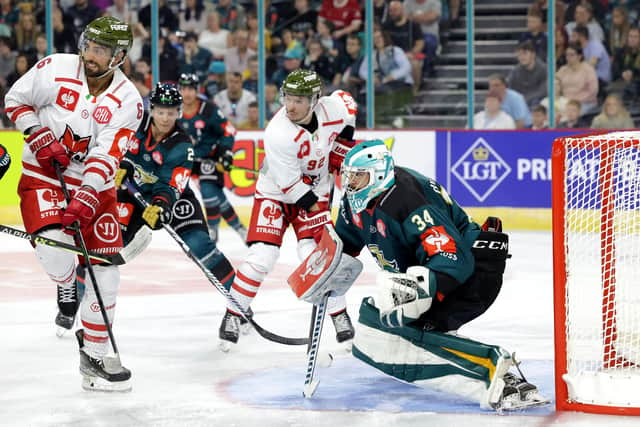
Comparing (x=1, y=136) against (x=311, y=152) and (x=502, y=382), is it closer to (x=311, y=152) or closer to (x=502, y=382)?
(x=311, y=152)

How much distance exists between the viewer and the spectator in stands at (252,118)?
9.48 meters

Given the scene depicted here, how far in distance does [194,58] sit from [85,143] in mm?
5855

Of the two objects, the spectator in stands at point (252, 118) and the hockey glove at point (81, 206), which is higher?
the spectator in stands at point (252, 118)

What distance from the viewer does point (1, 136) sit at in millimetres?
9234

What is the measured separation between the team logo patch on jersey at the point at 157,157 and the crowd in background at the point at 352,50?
416 cm

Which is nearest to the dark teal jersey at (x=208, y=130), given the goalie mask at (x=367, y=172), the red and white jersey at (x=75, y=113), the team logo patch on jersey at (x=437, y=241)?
the red and white jersey at (x=75, y=113)

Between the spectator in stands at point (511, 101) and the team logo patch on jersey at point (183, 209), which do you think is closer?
the team logo patch on jersey at point (183, 209)

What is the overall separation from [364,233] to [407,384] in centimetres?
56

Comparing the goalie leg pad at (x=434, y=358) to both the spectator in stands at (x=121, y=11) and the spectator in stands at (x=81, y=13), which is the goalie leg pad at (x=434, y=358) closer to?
the spectator in stands at (x=121, y=11)

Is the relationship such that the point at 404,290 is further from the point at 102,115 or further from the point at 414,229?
the point at 102,115

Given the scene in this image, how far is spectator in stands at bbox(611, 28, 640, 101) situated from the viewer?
8.80 meters

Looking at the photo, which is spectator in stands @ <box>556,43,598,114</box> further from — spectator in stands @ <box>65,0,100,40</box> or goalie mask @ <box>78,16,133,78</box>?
goalie mask @ <box>78,16,133,78</box>

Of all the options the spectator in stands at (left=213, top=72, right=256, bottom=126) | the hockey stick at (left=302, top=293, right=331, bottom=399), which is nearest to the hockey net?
the hockey stick at (left=302, top=293, right=331, bottom=399)

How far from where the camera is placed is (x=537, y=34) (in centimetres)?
891
